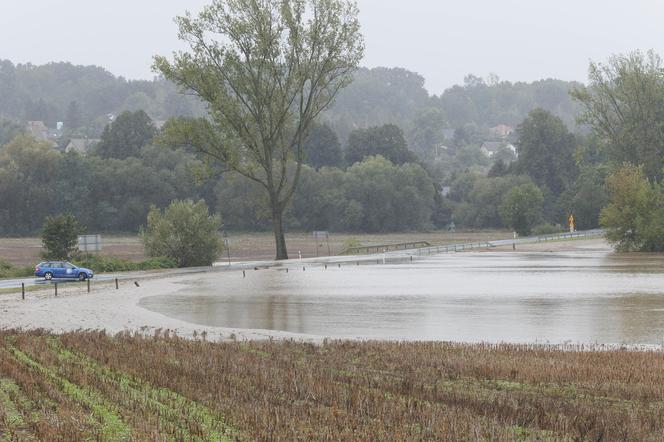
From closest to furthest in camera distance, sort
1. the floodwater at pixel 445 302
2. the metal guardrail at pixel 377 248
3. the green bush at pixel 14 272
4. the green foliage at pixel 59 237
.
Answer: the floodwater at pixel 445 302 < the green bush at pixel 14 272 < the green foliage at pixel 59 237 < the metal guardrail at pixel 377 248

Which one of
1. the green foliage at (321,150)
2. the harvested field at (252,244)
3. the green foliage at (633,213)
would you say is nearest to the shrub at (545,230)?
the harvested field at (252,244)

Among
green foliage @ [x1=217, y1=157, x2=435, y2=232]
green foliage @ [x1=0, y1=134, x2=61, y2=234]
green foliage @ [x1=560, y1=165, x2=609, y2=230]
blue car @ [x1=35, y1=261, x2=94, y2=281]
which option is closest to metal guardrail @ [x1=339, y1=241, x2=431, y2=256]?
green foliage @ [x1=560, y1=165, x2=609, y2=230]

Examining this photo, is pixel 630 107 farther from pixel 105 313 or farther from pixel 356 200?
pixel 105 313

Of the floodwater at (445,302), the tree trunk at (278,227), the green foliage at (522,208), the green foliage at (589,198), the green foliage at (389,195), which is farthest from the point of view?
the green foliage at (389,195)

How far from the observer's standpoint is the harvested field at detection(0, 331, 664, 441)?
13414 mm

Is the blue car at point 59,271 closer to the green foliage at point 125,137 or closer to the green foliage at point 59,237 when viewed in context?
the green foliage at point 59,237

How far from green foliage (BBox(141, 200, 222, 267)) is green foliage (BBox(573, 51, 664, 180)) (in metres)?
50.4

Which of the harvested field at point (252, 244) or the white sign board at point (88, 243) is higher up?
the white sign board at point (88, 243)

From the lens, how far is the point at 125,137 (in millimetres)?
158250

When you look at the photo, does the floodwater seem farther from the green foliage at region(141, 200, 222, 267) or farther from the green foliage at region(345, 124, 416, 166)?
the green foliage at region(345, 124, 416, 166)

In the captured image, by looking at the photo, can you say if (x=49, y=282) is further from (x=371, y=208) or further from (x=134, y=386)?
(x=371, y=208)

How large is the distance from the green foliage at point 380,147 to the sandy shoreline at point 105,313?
122 metres

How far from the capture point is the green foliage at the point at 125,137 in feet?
516

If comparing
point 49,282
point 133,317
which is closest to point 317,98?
point 49,282
